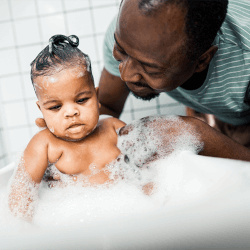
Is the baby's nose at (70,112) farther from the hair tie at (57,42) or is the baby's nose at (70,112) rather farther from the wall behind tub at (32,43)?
the wall behind tub at (32,43)

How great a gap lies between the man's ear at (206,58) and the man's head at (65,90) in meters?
0.35

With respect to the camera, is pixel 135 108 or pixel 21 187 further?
pixel 135 108

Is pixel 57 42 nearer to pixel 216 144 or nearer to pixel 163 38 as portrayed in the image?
pixel 163 38

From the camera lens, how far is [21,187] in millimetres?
814

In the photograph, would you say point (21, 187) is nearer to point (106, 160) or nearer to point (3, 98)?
point (106, 160)

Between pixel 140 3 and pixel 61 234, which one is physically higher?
pixel 140 3

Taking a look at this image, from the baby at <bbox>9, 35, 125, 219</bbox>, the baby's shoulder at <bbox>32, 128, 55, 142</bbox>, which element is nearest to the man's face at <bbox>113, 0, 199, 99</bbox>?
the baby at <bbox>9, 35, 125, 219</bbox>

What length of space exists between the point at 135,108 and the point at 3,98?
0.76 meters

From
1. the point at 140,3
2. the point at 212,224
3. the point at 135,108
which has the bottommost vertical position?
the point at 135,108

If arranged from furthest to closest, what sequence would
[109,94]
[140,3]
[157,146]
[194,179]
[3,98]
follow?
1. [3,98]
2. [109,94]
3. [157,146]
4. [140,3]
5. [194,179]

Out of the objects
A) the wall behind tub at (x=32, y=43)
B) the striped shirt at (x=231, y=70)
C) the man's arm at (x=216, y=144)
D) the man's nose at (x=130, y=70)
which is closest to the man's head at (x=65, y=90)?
the man's nose at (x=130, y=70)

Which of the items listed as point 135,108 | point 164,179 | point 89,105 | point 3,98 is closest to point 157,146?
point 164,179

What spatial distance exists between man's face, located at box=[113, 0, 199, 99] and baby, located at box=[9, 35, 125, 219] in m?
0.12

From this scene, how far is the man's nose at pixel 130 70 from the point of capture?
2.64 feet
